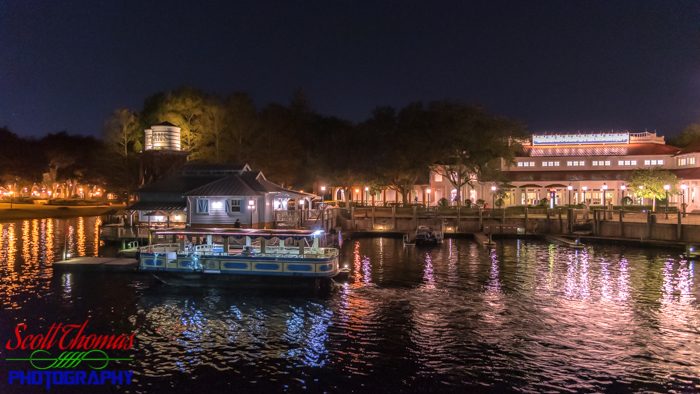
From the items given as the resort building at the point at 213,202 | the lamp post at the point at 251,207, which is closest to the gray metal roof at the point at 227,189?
the resort building at the point at 213,202

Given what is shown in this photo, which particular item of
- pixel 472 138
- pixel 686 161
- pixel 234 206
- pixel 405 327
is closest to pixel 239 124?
pixel 234 206

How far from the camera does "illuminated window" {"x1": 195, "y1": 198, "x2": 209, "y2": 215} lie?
2079 inches

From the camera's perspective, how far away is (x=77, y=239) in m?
55.3

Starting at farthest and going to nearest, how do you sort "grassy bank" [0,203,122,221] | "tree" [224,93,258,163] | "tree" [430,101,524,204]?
"grassy bank" [0,203,122,221] < "tree" [224,93,258,163] < "tree" [430,101,524,204]

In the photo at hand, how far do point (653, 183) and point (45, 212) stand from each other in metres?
93.4

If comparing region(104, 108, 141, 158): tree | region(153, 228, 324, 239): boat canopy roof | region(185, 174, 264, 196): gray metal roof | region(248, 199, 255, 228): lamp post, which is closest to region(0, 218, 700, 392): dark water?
region(153, 228, 324, 239): boat canopy roof

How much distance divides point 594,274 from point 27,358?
32.7 meters

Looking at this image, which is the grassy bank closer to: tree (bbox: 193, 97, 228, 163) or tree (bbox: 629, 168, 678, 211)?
tree (bbox: 193, 97, 228, 163)

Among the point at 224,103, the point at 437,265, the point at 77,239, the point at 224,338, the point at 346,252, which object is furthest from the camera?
the point at 224,103

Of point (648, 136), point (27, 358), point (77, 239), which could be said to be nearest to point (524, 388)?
point (27, 358)

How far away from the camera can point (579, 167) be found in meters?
82.7

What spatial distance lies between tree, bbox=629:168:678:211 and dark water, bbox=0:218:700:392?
33.3 metres

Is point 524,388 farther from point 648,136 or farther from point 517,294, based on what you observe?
point 648,136

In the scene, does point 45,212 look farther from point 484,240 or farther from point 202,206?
point 484,240
